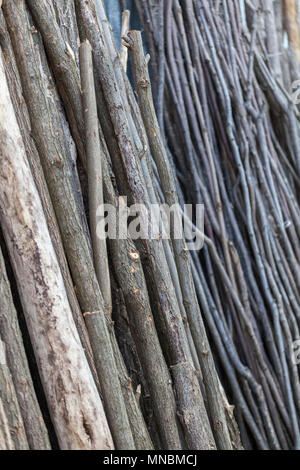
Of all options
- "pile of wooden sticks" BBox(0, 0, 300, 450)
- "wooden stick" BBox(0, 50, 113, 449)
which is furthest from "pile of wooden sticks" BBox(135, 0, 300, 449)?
"wooden stick" BBox(0, 50, 113, 449)

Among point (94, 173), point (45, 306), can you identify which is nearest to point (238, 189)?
point (94, 173)

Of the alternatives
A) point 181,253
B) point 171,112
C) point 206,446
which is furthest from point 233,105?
point 206,446

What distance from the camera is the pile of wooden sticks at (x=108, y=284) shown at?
93cm

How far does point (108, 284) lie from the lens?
1.08m

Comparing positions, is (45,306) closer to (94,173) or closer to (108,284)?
(108,284)

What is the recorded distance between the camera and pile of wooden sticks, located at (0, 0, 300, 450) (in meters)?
0.93

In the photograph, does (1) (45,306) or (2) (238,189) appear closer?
(1) (45,306)

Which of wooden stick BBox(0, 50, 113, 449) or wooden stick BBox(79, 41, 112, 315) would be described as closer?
wooden stick BBox(0, 50, 113, 449)

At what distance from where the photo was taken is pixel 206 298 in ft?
5.72

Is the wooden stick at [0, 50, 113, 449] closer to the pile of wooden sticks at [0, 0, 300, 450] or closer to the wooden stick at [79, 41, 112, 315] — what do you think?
the pile of wooden sticks at [0, 0, 300, 450]

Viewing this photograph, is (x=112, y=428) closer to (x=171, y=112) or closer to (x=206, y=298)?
(x=206, y=298)

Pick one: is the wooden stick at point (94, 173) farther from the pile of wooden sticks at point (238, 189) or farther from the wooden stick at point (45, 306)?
the pile of wooden sticks at point (238, 189)

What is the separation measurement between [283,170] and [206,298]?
0.64 m
